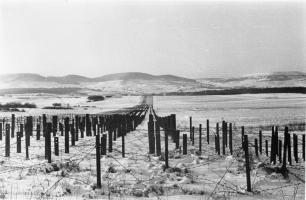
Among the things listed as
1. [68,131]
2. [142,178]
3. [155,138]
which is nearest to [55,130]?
[68,131]

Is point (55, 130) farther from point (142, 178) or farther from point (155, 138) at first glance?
point (142, 178)

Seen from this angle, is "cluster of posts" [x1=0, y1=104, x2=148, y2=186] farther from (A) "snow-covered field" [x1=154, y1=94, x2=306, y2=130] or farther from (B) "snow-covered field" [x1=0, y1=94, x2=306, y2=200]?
(A) "snow-covered field" [x1=154, y1=94, x2=306, y2=130]

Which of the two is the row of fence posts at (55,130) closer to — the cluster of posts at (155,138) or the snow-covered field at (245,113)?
the cluster of posts at (155,138)

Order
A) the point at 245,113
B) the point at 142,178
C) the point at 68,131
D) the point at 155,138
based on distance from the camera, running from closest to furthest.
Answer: the point at 142,178, the point at 68,131, the point at 155,138, the point at 245,113

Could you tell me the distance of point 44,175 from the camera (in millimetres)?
10719

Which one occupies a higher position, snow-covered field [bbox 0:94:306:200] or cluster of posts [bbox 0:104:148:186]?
cluster of posts [bbox 0:104:148:186]

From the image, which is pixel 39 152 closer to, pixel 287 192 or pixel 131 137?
pixel 131 137

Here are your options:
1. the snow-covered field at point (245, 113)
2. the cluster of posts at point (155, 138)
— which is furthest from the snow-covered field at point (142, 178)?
the snow-covered field at point (245, 113)

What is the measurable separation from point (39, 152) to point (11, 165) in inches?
117

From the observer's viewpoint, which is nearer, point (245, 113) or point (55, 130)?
point (55, 130)

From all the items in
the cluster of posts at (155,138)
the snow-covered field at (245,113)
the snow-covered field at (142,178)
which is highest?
the cluster of posts at (155,138)

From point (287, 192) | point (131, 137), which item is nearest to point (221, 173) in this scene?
point (287, 192)

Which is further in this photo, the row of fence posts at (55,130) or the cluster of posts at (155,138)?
the row of fence posts at (55,130)

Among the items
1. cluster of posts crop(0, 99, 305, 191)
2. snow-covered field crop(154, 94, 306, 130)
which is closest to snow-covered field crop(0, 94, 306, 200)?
cluster of posts crop(0, 99, 305, 191)
